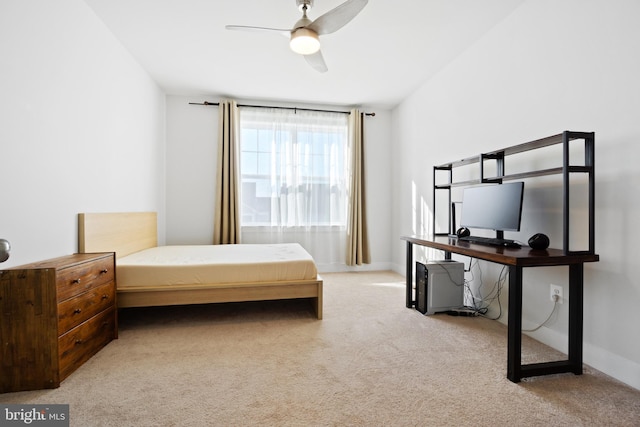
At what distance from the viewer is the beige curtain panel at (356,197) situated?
4.65 metres

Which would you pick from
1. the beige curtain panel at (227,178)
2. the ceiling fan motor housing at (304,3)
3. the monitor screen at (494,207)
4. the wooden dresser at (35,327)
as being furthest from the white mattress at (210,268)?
the ceiling fan motor housing at (304,3)

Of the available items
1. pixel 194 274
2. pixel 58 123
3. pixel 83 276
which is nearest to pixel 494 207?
pixel 194 274

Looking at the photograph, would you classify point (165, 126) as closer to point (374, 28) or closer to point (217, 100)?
point (217, 100)

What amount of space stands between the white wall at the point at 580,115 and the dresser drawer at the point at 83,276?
3148 millimetres

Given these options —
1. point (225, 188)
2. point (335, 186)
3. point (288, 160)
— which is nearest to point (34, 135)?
point (225, 188)

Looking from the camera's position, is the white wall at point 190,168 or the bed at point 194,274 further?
the white wall at point 190,168

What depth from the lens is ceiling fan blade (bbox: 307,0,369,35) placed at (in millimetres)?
2008

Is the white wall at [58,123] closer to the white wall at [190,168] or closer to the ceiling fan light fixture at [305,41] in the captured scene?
the white wall at [190,168]

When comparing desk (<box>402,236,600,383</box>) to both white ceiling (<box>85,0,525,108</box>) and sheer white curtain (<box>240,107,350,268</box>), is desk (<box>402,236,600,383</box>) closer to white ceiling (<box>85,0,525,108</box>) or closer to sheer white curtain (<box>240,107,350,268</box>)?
white ceiling (<box>85,0,525,108</box>)

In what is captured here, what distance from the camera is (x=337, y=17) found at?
7.02ft

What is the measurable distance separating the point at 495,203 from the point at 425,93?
208cm

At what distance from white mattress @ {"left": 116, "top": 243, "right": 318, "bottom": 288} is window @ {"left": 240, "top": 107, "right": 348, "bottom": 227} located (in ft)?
4.96

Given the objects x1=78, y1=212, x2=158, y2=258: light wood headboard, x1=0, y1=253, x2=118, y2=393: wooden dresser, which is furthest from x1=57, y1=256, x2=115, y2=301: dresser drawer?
x1=78, y1=212, x2=158, y2=258: light wood headboard

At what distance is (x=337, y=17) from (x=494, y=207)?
183cm
